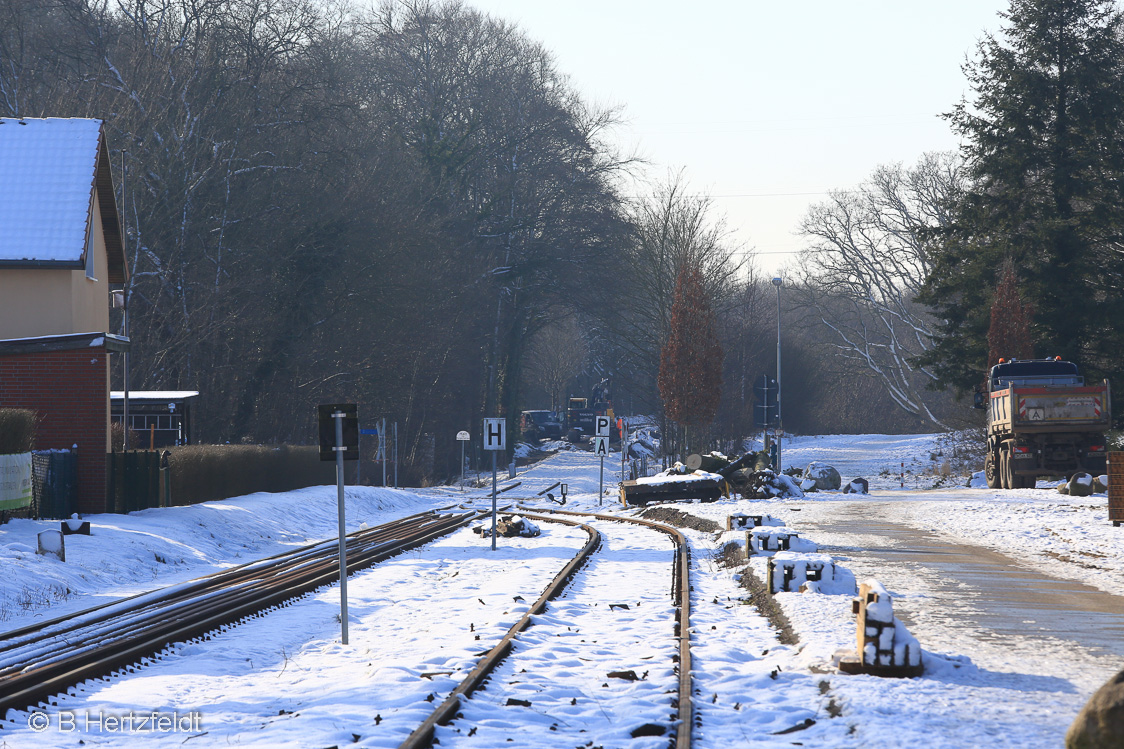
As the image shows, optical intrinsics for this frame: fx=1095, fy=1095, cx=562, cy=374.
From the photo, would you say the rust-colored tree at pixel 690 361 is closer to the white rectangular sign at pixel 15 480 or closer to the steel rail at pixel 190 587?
the steel rail at pixel 190 587

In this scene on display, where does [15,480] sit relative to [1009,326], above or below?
below

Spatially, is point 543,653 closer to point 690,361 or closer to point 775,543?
point 775,543

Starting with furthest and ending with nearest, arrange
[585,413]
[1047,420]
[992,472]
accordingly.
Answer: [585,413], [992,472], [1047,420]

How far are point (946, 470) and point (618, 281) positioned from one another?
18.3 metres

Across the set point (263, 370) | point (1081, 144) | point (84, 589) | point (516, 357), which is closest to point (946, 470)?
point (1081, 144)

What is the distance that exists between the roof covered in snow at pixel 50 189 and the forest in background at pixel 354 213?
1610 mm

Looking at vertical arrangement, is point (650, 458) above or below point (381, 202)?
below

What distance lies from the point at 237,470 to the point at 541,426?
2291 inches

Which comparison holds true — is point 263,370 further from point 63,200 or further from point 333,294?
point 63,200

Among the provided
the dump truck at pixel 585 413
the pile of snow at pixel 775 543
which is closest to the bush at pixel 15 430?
the pile of snow at pixel 775 543

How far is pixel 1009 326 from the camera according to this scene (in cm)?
4184

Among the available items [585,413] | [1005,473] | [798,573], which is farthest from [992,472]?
[585,413]

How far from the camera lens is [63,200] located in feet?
89.7

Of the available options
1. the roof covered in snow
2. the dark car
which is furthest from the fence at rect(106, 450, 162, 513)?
the dark car
